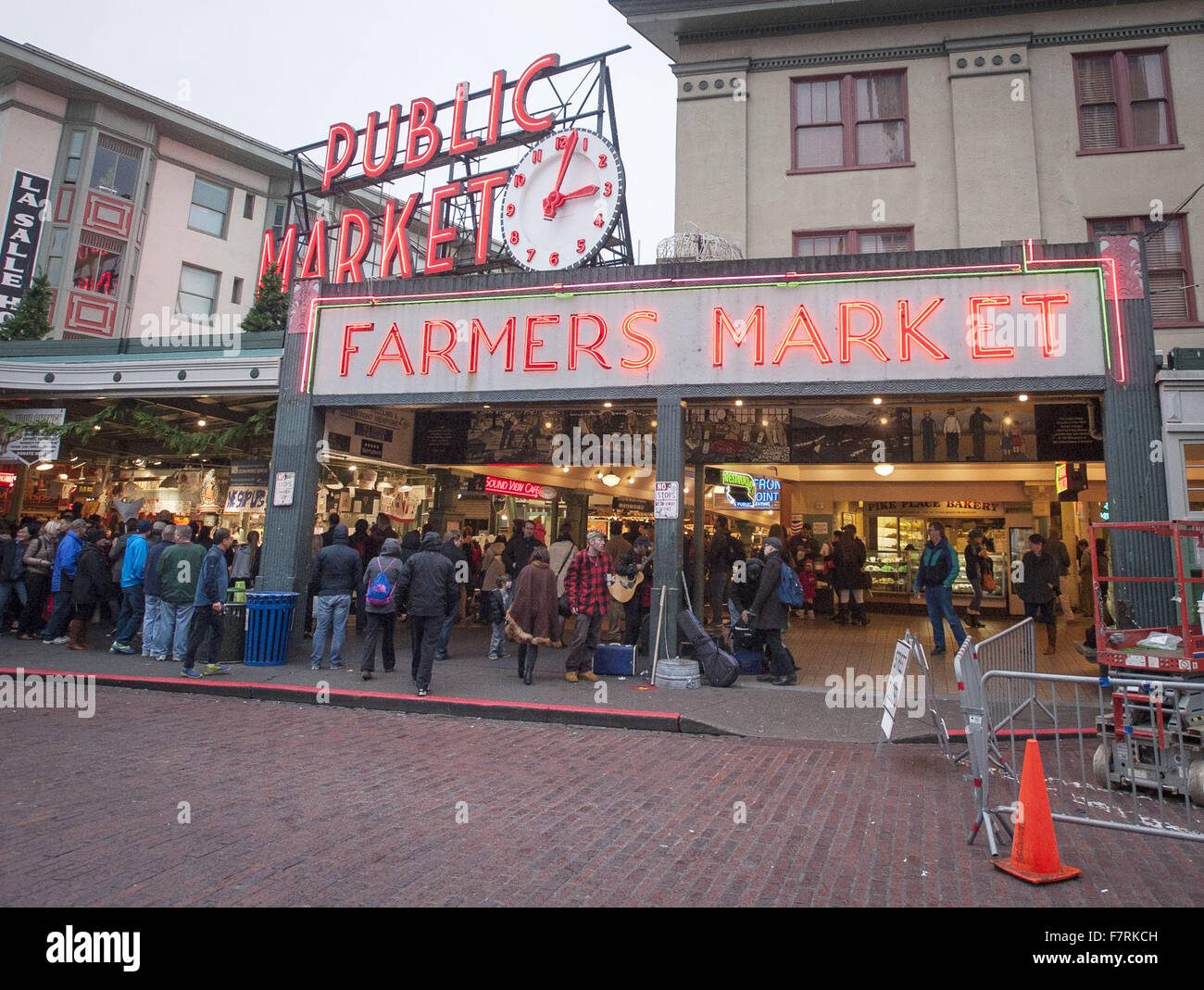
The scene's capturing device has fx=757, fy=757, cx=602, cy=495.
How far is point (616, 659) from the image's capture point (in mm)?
11148

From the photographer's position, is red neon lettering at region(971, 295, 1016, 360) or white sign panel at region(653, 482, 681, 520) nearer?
red neon lettering at region(971, 295, 1016, 360)

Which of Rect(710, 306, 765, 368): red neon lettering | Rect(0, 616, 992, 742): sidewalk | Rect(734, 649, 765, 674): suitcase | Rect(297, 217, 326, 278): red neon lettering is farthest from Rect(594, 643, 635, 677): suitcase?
Rect(297, 217, 326, 278): red neon lettering

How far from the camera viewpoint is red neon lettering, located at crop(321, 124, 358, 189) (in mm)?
18766

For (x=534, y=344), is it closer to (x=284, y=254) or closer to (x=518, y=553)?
(x=518, y=553)

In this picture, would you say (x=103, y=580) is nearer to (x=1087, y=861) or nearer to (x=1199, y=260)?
(x=1087, y=861)

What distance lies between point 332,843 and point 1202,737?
638 cm

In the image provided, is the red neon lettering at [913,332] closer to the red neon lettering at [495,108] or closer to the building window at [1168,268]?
the building window at [1168,268]

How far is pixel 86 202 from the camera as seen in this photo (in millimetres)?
25922

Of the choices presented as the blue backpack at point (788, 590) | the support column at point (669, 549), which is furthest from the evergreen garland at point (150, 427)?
the blue backpack at point (788, 590)

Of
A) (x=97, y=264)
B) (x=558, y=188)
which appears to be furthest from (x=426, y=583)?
(x=97, y=264)

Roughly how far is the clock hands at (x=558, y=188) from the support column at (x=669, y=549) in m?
5.43

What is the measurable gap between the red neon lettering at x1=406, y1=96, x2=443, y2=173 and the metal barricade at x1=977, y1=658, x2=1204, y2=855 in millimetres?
17002

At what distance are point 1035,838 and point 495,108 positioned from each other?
707 inches

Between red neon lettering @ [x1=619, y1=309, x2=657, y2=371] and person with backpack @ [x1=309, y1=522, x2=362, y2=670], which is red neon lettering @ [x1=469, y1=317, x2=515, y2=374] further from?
person with backpack @ [x1=309, y1=522, x2=362, y2=670]
